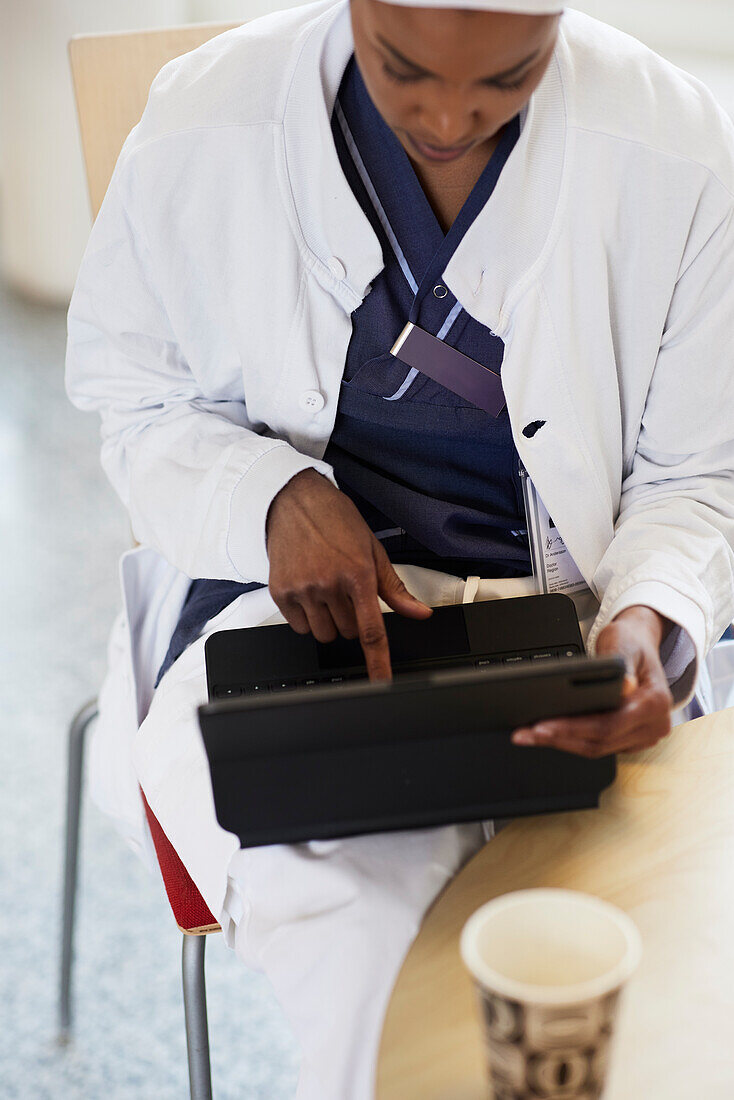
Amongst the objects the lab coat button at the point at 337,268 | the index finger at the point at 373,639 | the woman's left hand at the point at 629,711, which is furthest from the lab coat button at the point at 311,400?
the woman's left hand at the point at 629,711

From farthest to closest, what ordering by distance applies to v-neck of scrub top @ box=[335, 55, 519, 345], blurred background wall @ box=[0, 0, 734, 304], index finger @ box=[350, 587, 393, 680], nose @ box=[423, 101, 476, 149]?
blurred background wall @ box=[0, 0, 734, 304], v-neck of scrub top @ box=[335, 55, 519, 345], index finger @ box=[350, 587, 393, 680], nose @ box=[423, 101, 476, 149]

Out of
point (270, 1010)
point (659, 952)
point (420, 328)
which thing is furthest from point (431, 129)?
point (270, 1010)

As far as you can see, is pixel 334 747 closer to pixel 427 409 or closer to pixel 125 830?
pixel 427 409

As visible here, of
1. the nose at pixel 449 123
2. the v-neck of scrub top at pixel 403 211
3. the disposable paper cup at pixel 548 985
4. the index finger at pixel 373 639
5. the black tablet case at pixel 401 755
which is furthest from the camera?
the v-neck of scrub top at pixel 403 211

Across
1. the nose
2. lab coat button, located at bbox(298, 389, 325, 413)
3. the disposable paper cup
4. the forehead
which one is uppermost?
the forehead

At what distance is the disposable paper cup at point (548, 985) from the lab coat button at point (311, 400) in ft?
1.91

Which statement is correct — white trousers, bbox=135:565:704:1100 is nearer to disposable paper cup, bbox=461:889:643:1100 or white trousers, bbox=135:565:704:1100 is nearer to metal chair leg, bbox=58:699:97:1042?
disposable paper cup, bbox=461:889:643:1100

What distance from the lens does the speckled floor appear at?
136cm

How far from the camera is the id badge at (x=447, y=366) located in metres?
0.95

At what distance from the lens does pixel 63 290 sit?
347cm

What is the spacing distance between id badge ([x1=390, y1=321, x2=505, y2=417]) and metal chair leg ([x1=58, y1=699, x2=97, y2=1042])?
632 mm

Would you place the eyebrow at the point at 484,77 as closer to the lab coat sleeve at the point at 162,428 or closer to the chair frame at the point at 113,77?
the lab coat sleeve at the point at 162,428

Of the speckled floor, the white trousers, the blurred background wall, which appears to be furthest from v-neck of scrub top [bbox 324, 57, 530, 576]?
the blurred background wall

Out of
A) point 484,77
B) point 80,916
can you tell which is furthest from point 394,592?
point 80,916
